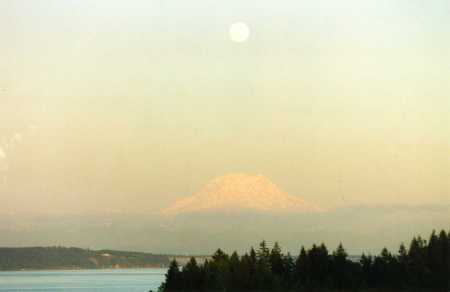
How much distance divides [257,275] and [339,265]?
9069 mm

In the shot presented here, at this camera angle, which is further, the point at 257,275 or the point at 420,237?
the point at 420,237

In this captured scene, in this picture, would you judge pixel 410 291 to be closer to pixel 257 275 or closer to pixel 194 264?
pixel 257 275

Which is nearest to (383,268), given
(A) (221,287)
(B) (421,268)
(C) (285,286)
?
(B) (421,268)

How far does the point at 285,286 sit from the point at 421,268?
1472 centimetres

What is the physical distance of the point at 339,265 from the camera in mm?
104375

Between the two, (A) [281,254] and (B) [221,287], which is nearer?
(B) [221,287]

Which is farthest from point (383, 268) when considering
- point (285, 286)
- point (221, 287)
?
point (221, 287)

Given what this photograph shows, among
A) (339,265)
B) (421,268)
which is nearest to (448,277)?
(421,268)

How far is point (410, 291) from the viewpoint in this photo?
4048 inches

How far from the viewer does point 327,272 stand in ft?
343

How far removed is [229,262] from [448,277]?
915 inches

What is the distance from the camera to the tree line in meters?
102

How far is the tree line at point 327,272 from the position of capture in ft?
336

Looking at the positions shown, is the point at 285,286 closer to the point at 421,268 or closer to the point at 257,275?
the point at 257,275
